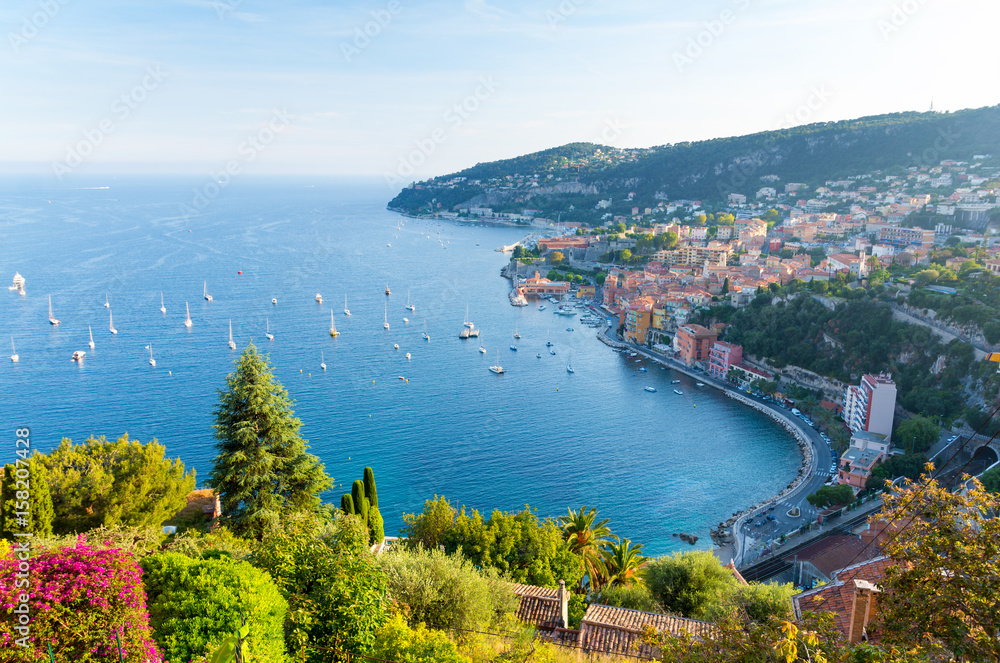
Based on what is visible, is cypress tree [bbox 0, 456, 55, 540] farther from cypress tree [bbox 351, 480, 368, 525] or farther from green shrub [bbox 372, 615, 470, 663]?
green shrub [bbox 372, 615, 470, 663]

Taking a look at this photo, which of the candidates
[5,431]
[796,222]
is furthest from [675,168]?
[5,431]

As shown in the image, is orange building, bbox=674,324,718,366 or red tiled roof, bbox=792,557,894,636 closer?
red tiled roof, bbox=792,557,894,636

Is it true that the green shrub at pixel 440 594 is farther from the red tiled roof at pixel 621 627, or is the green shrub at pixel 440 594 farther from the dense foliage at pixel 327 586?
the red tiled roof at pixel 621 627

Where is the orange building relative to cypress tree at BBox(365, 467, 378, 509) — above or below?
below

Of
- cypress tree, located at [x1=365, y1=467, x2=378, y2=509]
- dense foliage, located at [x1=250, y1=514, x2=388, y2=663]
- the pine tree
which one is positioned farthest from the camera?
cypress tree, located at [x1=365, y1=467, x2=378, y2=509]

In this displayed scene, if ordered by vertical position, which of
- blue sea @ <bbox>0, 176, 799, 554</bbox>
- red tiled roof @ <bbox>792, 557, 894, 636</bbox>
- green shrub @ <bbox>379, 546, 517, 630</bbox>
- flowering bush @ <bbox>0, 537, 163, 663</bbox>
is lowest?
blue sea @ <bbox>0, 176, 799, 554</bbox>

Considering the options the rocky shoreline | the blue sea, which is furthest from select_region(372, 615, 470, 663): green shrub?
the rocky shoreline

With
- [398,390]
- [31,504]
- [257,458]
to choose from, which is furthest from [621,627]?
[398,390]
